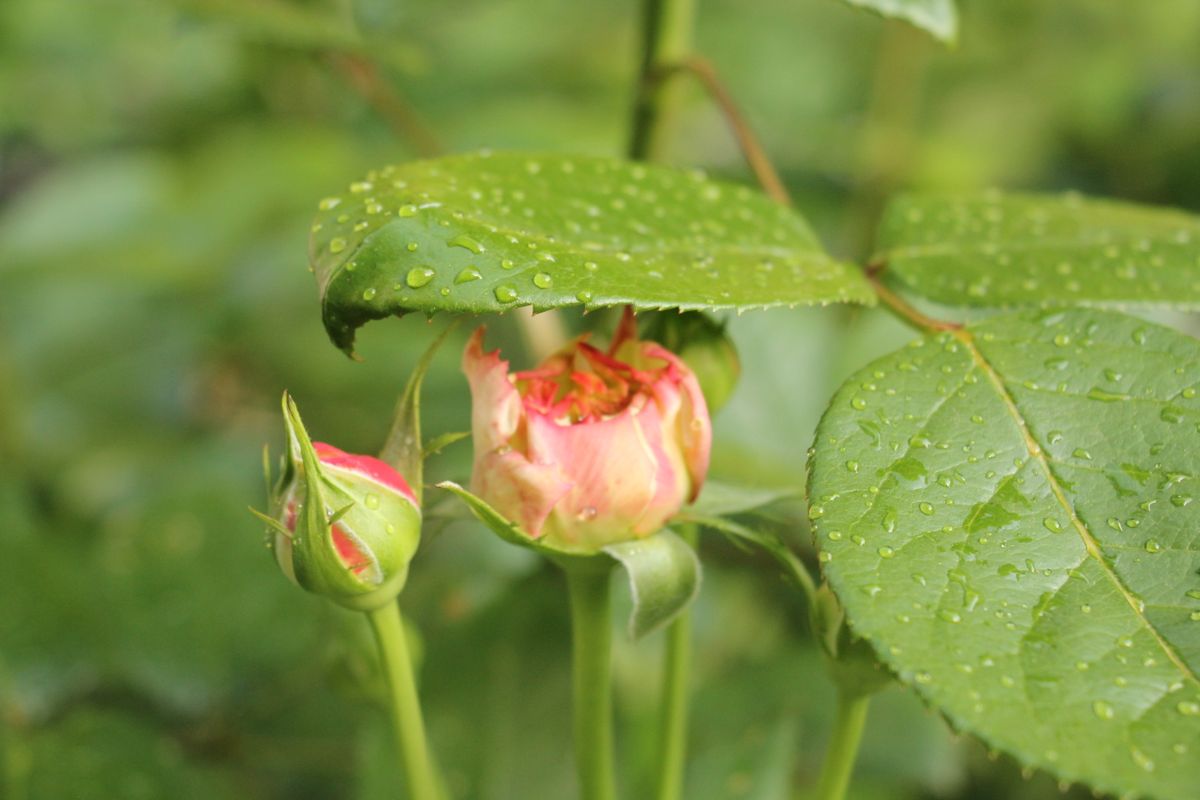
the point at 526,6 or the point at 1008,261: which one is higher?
the point at 1008,261

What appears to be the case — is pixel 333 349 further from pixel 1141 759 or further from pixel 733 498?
pixel 1141 759

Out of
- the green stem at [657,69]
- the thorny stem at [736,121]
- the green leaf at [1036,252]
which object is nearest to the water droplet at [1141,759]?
the green leaf at [1036,252]

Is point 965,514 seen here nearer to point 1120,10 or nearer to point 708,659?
point 708,659

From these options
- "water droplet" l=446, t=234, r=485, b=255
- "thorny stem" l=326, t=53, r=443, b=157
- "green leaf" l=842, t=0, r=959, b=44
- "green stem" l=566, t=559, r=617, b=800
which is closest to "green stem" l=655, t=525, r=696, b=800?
"green stem" l=566, t=559, r=617, b=800

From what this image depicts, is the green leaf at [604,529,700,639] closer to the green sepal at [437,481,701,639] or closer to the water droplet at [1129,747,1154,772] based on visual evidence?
the green sepal at [437,481,701,639]

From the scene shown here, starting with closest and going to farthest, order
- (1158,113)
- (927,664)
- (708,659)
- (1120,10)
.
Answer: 1. (927,664)
2. (708,659)
3. (1158,113)
4. (1120,10)

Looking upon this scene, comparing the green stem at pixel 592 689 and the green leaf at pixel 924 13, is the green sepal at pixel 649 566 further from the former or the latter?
the green leaf at pixel 924 13

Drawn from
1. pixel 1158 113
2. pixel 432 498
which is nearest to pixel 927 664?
pixel 432 498
